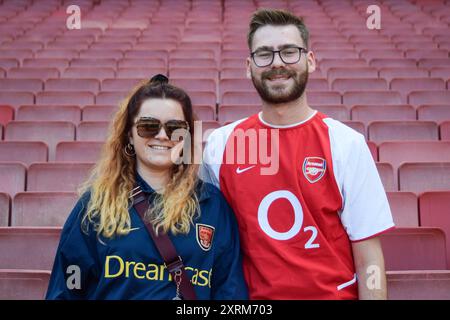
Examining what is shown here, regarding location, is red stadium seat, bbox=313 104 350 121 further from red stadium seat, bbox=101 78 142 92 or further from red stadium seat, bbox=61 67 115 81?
red stadium seat, bbox=61 67 115 81

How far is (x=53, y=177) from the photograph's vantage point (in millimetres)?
1134

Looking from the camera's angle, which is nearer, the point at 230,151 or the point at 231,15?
the point at 230,151

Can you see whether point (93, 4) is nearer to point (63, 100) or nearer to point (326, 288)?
point (63, 100)

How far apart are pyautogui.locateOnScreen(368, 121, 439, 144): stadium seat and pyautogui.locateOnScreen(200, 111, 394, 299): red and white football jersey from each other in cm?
79

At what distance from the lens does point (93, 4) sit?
3.88 metres

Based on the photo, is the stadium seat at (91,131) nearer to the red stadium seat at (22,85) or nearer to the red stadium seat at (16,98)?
the red stadium seat at (16,98)

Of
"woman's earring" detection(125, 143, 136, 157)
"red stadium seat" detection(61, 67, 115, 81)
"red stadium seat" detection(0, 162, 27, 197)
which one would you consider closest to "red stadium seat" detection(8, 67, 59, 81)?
"red stadium seat" detection(61, 67, 115, 81)

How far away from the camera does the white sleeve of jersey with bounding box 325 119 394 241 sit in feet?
2.06

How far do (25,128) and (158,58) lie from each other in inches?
38.1

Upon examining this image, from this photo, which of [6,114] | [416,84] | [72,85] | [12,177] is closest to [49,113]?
[6,114]

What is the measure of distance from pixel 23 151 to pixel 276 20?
2.92 feet

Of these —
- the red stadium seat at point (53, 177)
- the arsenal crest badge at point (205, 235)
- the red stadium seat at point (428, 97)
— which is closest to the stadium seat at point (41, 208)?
the red stadium seat at point (53, 177)

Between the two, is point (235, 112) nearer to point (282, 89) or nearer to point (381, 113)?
point (381, 113)
